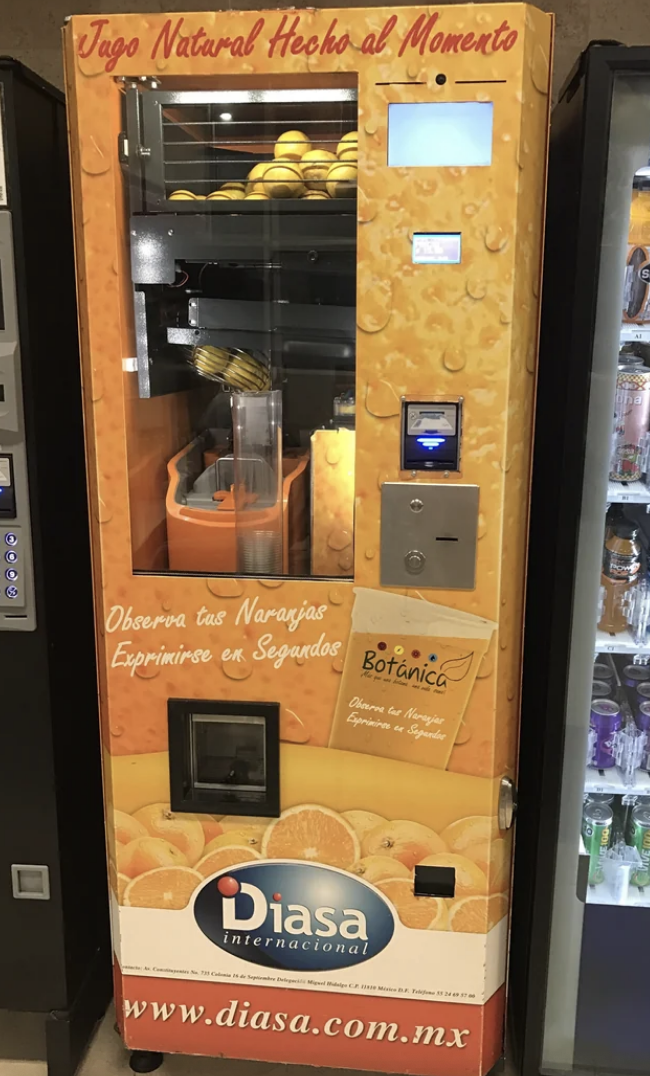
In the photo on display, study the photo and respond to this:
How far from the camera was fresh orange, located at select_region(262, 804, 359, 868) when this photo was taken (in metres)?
1.89

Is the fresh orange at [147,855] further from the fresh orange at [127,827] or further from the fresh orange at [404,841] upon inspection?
the fresh orange at [404,841]

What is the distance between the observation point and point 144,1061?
2.17m

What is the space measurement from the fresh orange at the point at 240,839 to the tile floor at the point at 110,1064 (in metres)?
0.66

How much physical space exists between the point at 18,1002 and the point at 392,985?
89cm

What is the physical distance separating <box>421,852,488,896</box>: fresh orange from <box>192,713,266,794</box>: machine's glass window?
390 mm

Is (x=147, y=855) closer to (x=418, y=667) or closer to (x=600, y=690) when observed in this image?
(x=418, y=667)

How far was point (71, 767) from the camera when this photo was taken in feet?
6.94

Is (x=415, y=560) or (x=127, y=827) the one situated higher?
(x=415, y=560)

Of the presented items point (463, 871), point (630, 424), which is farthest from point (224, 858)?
point (630, 424)

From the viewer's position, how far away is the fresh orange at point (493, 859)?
1870 millimetres

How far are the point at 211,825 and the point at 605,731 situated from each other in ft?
2.93

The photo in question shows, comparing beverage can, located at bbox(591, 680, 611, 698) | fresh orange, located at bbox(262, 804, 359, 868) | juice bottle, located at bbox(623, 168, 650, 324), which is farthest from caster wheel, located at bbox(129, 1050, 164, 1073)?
juice bottle, located at bbox(623, 168, 650, 324)

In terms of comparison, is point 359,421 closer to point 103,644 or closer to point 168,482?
point 168,482

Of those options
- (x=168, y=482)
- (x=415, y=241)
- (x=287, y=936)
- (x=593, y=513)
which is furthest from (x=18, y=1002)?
(x=415, y=241)
